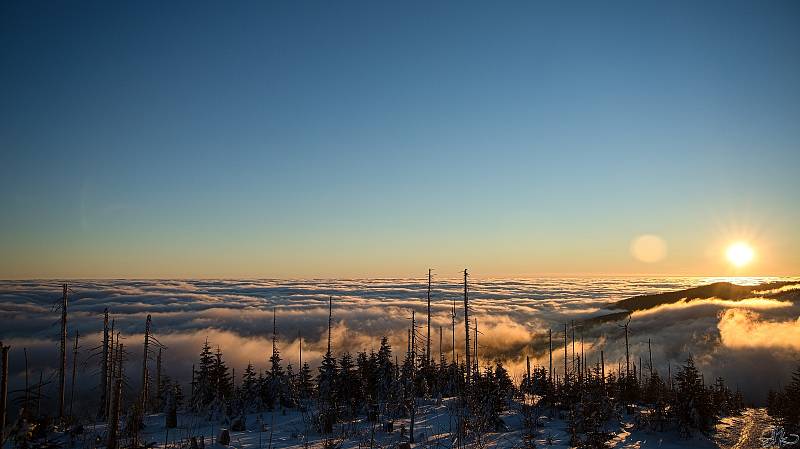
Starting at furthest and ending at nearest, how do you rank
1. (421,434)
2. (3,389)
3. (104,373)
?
(104,373), (421,434), (3,389)

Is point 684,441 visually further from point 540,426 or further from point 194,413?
point 194,413

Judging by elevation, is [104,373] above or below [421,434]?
below

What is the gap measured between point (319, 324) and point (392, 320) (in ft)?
112

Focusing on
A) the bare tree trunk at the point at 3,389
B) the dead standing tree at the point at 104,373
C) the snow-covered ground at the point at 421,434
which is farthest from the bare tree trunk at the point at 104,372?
the bare tree trunk at the point at 3,389

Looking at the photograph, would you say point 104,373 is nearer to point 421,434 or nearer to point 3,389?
point 421,434

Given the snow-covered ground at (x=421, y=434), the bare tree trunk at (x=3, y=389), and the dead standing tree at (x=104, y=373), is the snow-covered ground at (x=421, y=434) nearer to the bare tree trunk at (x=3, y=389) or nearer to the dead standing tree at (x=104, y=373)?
the dead standing tree at (x=104, y=373)

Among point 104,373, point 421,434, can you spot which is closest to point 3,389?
point 421,434

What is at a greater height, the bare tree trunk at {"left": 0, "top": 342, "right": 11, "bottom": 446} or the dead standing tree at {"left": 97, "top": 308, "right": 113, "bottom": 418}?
the bare tree trunk at {"left": 0, "top": 342, "right": 11, "bottom": 446}

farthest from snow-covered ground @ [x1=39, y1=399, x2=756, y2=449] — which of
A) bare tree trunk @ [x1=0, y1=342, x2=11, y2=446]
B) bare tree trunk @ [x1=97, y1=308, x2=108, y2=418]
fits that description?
bare tree trunk @ [x1=0, y1=342, x2=11, y2=446]

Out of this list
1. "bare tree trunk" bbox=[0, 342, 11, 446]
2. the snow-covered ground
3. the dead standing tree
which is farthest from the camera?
Result: the dead standing tree

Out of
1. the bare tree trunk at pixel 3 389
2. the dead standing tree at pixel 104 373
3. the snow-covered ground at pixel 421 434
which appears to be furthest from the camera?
the dead standing tree at pixel 104 373

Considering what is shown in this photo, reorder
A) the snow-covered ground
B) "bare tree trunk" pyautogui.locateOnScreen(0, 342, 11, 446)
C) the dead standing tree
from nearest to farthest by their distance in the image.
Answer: "bare tree trunk" pyautogui.locateOnScreen(0, 342, 11, 446), the snow-covered ground, the dead standing tree

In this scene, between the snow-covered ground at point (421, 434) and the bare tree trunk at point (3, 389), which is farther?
the snow-covered ground at point (421, 434)

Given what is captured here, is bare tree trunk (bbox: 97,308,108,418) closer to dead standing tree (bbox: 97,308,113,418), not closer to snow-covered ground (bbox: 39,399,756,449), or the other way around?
dead standing tree (bbox: 97,308,113,418)
